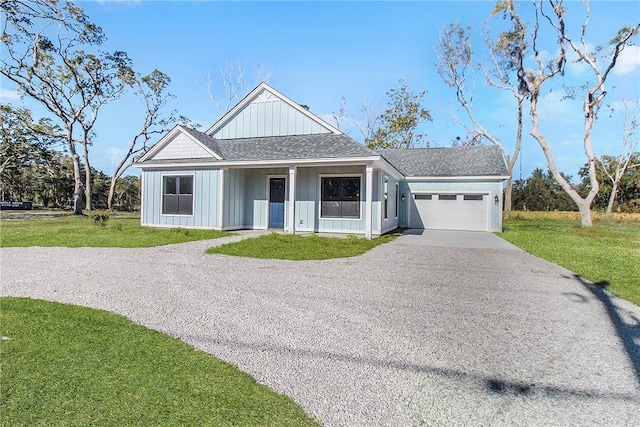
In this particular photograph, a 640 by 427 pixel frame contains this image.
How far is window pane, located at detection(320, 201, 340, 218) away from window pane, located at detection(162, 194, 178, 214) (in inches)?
235

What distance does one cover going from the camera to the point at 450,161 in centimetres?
1875

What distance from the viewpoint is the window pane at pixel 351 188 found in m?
12.8

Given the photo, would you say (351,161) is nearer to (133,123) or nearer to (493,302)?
(493,302)

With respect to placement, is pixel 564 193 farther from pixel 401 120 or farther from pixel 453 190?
pixel 453 190

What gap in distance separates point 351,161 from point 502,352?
9.07 metres

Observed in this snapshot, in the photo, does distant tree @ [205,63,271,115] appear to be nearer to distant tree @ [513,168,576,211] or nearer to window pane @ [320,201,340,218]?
window pane @ [320,201,340,218]

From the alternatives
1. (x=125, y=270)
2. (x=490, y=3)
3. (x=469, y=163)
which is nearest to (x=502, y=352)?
(x=125, y=270)

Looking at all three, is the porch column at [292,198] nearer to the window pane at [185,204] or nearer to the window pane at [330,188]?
the window pane at [330,188]

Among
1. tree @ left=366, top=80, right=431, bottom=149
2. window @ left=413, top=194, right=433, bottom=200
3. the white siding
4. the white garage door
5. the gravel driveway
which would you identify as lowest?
the gravel driveway

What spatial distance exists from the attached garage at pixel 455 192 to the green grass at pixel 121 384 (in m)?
16.2

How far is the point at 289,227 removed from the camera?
12734 millimetres

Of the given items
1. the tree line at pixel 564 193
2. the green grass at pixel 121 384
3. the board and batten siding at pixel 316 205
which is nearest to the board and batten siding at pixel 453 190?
the board and batten siding at pixel 316 205

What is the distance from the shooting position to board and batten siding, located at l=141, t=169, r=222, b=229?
1325 centimetres

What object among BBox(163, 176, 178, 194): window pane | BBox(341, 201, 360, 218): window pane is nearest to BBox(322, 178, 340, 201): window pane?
BBox(341, 201, 360, 218): window pane
